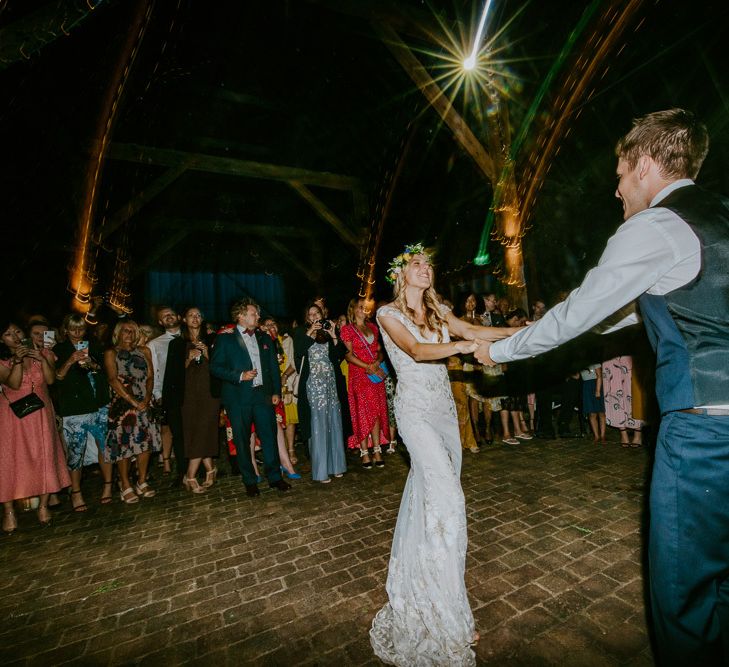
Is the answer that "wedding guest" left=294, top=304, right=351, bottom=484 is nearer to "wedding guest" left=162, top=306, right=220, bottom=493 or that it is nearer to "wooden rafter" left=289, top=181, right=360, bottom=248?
"wedding guest" left=162, top=306, right=220, bottom=493

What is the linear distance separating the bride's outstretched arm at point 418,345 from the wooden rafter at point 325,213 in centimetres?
1016

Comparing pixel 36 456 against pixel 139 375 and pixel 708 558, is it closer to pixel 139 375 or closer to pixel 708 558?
pixel 139 375

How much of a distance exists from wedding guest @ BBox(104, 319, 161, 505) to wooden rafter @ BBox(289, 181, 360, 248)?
791 cm

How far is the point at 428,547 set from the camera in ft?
7.23

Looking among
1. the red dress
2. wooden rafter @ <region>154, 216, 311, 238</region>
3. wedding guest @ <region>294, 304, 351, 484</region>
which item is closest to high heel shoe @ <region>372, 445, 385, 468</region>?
the red dress

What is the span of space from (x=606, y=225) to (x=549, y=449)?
218 inches

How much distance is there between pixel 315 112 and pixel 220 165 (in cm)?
300

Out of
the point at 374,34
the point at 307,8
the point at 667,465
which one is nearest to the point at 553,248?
the point at 374,34

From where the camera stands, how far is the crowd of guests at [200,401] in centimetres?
455

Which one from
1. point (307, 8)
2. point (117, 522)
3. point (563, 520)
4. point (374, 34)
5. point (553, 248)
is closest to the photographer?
point (563, 520)

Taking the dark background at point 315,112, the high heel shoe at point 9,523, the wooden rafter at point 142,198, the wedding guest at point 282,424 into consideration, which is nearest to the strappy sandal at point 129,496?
the high heel shoe at point 9,523

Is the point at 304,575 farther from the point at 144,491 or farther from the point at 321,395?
the point at 144,491

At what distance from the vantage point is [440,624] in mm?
2115

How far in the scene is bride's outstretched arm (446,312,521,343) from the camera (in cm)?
272
